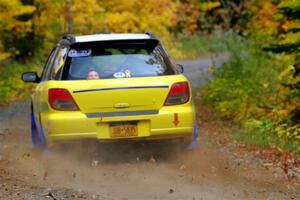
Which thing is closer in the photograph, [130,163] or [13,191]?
[13,191]

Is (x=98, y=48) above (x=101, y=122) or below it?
above

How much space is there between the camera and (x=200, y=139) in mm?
11734

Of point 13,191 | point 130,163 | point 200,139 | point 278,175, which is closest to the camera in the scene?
point 13,191

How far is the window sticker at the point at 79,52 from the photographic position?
903 cm

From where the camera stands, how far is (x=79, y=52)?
909 centimetres

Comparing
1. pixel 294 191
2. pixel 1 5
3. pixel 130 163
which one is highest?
pixel 294 191

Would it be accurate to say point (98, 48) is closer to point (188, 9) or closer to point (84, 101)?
point (84, 101)

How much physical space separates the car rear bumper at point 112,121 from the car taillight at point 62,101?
0.08 meters

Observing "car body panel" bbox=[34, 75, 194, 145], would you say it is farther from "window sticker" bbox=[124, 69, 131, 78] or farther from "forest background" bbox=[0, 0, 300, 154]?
"forest background" bbox=[0, 0, 300, 154]

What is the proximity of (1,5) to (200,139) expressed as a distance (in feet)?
32.2

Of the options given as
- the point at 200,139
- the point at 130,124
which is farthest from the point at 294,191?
the point at 200,139

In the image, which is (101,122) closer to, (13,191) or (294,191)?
(13,191)

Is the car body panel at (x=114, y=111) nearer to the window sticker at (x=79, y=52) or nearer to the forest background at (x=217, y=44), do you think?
the window sticker at (x=79, y=52)

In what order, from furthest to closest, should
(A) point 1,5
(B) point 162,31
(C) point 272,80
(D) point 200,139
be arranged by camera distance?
1. (B) point 162,31
2. (A) point 1,5
3. (C) point 272,80
4. (D) point 200,139
